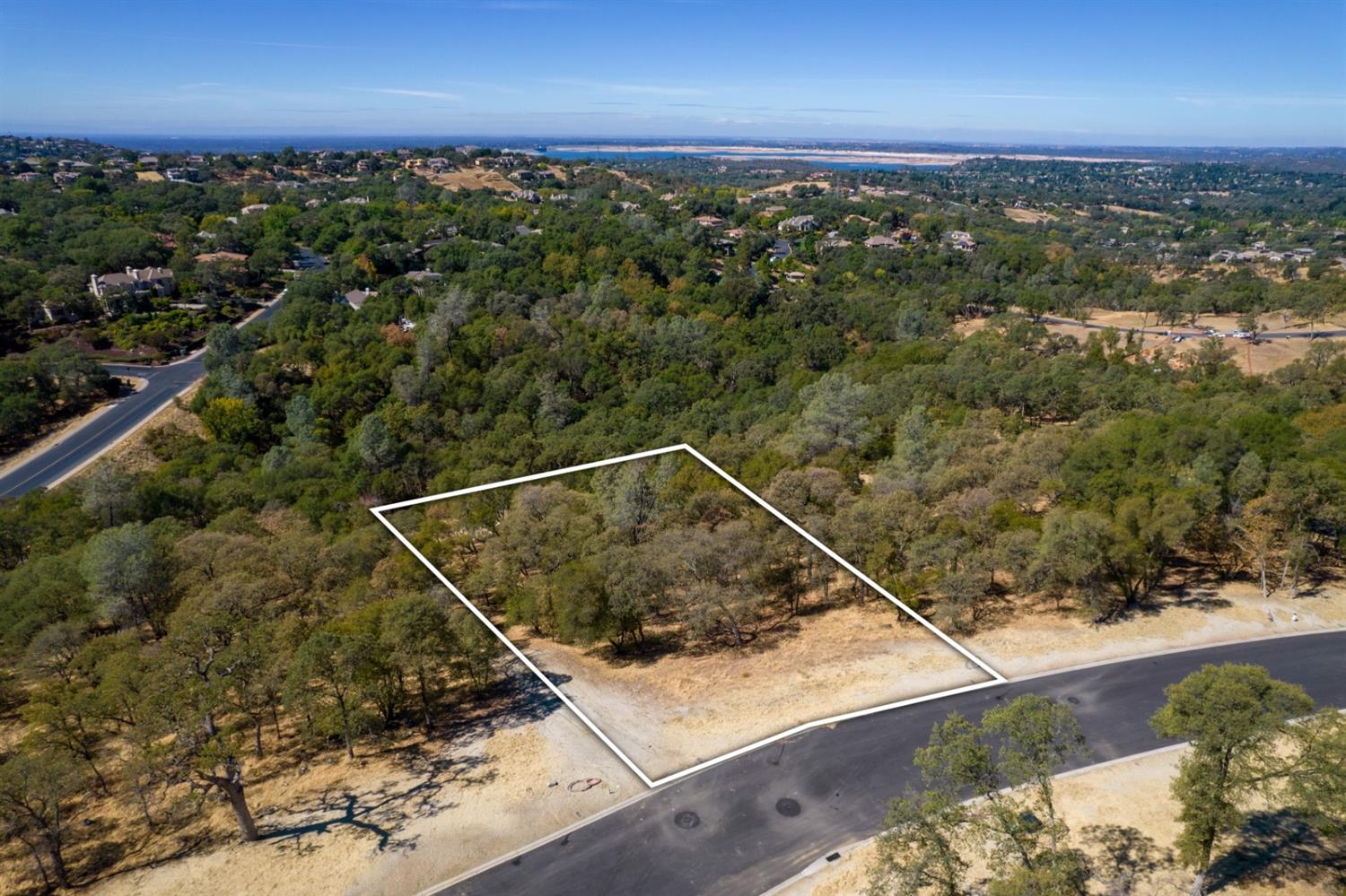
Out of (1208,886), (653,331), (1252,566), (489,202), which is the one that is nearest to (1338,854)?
(1208,886)

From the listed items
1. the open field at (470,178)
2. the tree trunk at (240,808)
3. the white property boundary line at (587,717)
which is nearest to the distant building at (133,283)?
the open field at (470,178)

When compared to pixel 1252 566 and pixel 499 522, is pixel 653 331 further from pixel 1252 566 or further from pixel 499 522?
pixel 499 522

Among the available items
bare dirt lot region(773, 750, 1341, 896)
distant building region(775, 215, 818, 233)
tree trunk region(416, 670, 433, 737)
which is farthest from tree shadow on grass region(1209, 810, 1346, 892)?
distant building region(775, 215, 818, 233)

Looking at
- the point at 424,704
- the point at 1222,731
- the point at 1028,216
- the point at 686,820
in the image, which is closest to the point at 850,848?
the point at 686,820

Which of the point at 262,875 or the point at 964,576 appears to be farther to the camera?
the point at 964,576

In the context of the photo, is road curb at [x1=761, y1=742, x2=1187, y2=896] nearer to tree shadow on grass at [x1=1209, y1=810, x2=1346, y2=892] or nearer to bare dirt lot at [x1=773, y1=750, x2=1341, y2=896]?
bare dirt lot at [x1=773, y1=750, x2=1341, y2=896]

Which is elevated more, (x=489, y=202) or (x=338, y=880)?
(x=489, y=202)

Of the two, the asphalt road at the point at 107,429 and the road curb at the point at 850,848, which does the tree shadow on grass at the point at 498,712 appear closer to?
the road curb at the point at 850,848

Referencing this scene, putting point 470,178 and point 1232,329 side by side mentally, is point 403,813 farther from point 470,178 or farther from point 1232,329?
point 470,178
